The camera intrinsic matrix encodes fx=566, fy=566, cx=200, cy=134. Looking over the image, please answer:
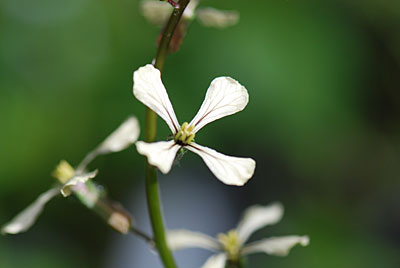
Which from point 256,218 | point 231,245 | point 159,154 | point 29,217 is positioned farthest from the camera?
point 256,218

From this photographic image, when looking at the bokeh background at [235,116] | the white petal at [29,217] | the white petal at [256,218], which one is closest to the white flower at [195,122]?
the white petal at [29,217]

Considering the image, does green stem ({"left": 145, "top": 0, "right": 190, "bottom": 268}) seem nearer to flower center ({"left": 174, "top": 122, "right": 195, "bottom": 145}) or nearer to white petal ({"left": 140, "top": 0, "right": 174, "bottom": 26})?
flower center ({"left": 174, "top": 122, "right": 195, "bottom": 145})

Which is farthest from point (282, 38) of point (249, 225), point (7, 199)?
point (7, 199)

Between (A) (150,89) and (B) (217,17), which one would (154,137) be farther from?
(B) (217,17)

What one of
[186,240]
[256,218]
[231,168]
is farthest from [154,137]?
[256,218]

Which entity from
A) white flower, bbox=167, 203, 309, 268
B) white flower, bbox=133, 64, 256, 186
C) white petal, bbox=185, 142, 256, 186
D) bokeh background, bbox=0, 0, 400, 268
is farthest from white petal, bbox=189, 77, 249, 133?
bokeh background, bbox=0, 0, 400, 268

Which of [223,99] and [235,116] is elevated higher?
[235,116]

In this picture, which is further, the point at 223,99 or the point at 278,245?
the point at 278,245
